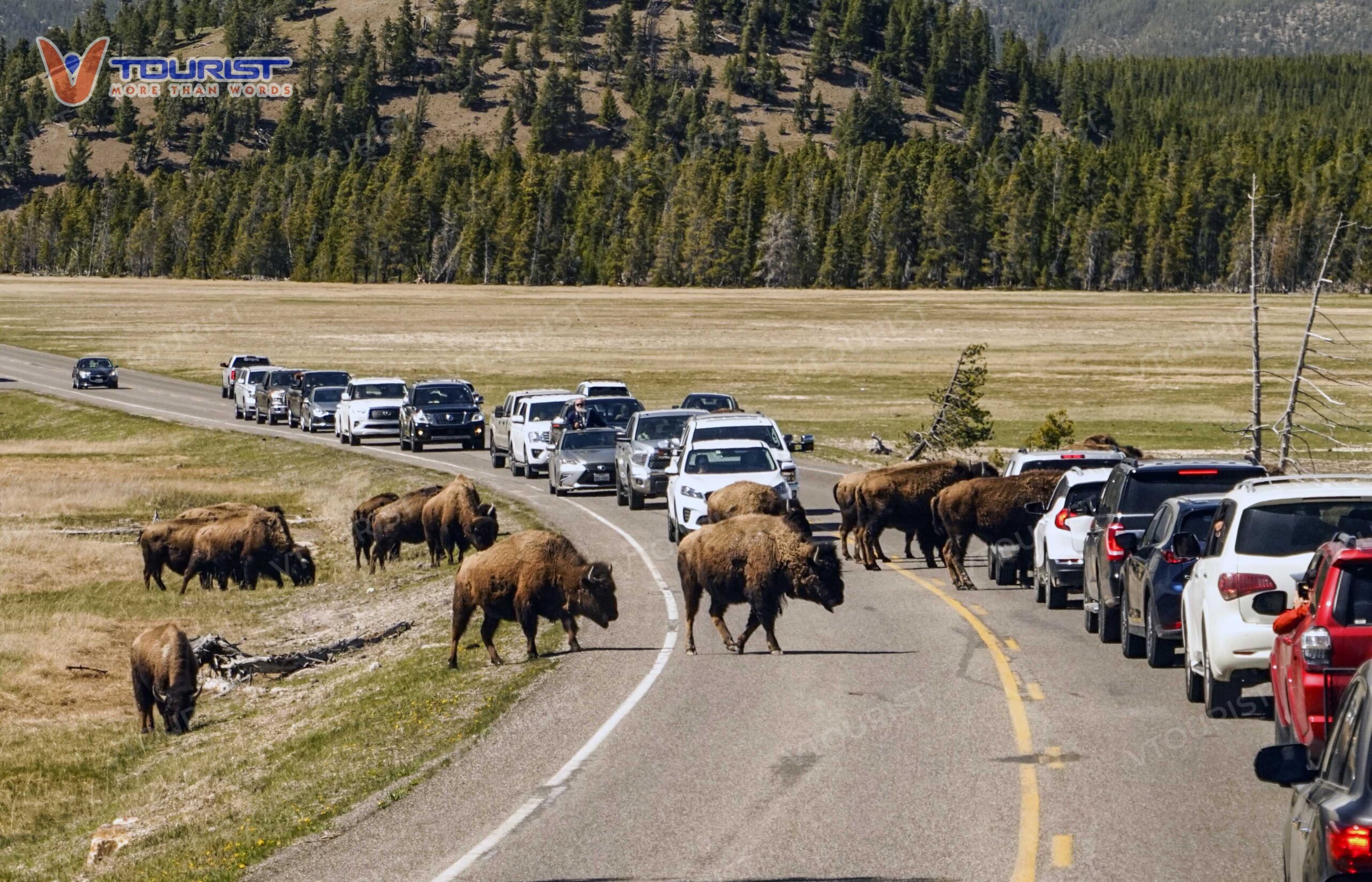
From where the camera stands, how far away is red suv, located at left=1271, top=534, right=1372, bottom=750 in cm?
1054

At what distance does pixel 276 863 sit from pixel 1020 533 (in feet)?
51.1

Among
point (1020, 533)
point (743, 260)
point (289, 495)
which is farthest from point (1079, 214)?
point (1020, 533)

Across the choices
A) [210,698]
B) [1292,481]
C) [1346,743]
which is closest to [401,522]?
[210,698]

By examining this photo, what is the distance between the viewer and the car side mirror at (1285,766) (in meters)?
6.54

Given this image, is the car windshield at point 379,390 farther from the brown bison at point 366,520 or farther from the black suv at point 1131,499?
the black suv at point 1131,499

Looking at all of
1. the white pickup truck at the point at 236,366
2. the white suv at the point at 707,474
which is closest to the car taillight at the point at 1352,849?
the white suv at the point at 707,474

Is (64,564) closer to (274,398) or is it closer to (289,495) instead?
(289,495)

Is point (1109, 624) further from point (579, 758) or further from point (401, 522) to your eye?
point (401, 522)

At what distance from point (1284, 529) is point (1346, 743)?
7.36 metres

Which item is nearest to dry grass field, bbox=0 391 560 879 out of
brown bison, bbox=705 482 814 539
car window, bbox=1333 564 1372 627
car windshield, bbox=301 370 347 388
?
brown bison, bbox=705 482 814 539

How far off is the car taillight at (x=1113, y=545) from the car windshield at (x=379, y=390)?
40.8m

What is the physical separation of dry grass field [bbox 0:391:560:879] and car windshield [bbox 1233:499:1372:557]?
6329 millimetres

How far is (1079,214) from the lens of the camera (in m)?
197

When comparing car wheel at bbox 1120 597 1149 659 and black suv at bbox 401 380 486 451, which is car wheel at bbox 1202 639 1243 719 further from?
black suv at bbox 401 380 486 451
